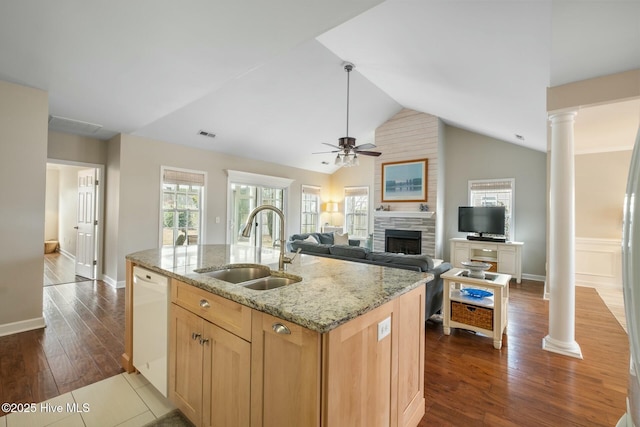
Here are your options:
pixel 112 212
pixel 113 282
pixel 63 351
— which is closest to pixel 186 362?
pixel 63 351

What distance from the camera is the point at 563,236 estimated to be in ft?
8.68

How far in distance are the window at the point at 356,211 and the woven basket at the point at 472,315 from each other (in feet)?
16.1

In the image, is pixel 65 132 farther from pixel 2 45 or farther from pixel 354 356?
pixel 354 356

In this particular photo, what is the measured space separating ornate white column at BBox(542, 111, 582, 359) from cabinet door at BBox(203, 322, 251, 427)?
2.98 m

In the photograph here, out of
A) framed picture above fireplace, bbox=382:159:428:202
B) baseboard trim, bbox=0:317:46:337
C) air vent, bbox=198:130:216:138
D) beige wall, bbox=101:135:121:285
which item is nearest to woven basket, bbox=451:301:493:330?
framed picture above fireplace, bbox=382:159:428:202

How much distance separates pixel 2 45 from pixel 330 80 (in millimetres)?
3710

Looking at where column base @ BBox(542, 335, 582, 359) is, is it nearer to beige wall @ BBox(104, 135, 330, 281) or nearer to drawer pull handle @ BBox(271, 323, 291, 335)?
drawer pull handle @ BBox(271, 323, 291, 335)

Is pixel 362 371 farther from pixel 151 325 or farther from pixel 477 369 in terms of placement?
pixel 477 369

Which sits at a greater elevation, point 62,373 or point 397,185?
point 397,185

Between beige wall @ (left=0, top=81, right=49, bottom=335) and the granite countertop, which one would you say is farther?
beige wall @ (left=0, top=81, right=49, bottom=335)

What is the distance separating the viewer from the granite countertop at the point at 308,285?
109 cm

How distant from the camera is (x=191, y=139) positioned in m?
5.20

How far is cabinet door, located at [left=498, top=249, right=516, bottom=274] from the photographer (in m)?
5.26

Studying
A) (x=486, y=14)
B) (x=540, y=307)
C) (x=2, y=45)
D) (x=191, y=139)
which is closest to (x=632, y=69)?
(x=486, y=14)
